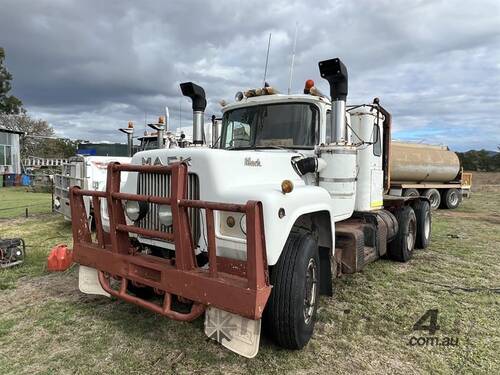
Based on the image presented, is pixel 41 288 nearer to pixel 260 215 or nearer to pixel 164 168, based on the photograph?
pixel 164 168

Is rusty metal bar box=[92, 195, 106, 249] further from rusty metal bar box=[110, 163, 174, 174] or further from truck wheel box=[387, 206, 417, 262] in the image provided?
truck wheel box=[387, 206, 417, 262]

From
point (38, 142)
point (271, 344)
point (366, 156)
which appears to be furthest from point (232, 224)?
point (38, 142)

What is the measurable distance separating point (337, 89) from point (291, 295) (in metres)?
2.28


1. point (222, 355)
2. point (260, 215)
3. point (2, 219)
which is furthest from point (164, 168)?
point (2, 219)

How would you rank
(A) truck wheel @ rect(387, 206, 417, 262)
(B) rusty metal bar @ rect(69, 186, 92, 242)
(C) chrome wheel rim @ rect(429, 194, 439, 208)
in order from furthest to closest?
(C) chrome wheel rim @ rect(429, 194, 439, 208)
(A) truck wheel @ rect(387, 206, 417, 262)
(B) rusty metal bar @ rect(69, 186, 92, 242)

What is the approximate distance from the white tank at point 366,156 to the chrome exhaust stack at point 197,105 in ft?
6.81

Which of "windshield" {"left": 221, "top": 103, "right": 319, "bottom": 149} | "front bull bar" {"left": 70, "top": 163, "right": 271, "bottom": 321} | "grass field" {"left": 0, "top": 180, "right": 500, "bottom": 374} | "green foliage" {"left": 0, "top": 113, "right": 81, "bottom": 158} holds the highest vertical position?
"green foliage" {"left": 0, "top": 113, "right": 81, "bottom": 158}

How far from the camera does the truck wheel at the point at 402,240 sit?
6.59 metres

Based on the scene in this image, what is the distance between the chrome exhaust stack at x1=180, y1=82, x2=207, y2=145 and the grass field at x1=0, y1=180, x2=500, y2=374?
2.45 metres

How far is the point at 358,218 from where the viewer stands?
18.6 ft

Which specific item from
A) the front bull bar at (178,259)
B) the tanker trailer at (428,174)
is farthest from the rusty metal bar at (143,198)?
the tanker trailer at (428,174)

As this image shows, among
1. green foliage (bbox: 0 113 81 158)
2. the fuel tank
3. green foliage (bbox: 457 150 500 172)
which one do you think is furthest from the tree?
green foliage (bbox: 457 150 500 172)

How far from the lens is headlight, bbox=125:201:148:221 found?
11.4 ft

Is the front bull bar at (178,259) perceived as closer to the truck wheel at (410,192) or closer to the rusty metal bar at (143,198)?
the rusty metal bar at (143,198)
